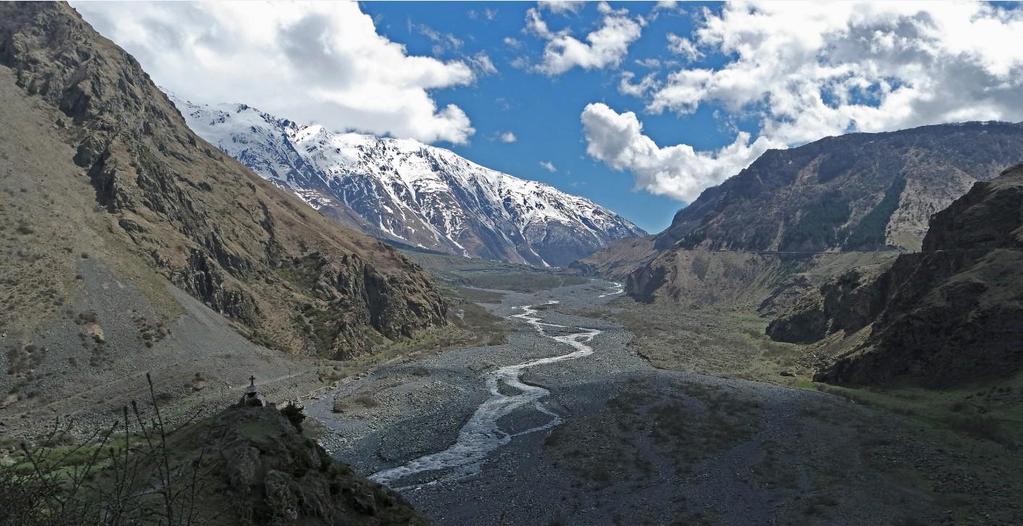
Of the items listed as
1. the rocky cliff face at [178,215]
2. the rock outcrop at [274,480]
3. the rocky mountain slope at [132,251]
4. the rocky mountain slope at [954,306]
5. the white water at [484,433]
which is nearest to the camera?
the rock outcrop at [274,480]

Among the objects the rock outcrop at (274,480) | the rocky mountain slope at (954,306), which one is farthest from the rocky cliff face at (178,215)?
the rocky mountain slope at (954,306)

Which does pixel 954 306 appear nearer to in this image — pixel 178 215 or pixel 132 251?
pixel 132 251

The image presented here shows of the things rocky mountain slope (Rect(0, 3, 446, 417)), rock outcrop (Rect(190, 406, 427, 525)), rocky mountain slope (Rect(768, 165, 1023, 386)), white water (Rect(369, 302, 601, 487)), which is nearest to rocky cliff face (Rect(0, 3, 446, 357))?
rocky mountain slope (Rect(0, 3, 446, 417))

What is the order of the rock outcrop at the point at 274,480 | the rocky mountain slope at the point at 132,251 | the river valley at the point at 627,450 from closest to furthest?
the rock outcrop at the point at 274,480
the river valley at the point at 627,450
the rocky mountain slope at the point at 132,251

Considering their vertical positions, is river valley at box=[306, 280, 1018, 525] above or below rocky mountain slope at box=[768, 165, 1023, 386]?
below

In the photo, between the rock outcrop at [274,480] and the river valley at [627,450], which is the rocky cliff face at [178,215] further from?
the rock outcrop at [274,480]

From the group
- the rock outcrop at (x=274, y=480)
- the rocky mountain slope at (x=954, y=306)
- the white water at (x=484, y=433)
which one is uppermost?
the rocky mountain slope at (x=954, y=306)

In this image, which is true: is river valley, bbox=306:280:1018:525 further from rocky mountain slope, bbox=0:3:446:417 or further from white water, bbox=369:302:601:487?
rocky mountain slope, bbox=0:3:446:417
